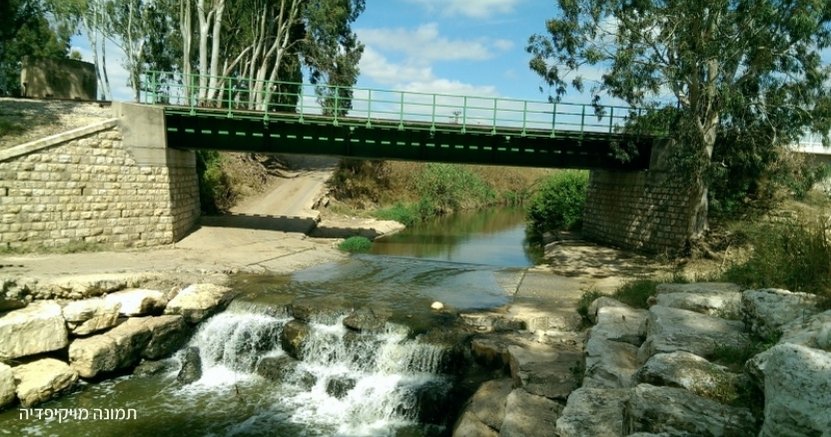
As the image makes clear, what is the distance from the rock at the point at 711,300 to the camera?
8070mm

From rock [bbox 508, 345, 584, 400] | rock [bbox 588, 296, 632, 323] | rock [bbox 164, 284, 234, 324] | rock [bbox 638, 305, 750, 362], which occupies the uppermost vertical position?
rock [bbox 638, 305, 750, 362]

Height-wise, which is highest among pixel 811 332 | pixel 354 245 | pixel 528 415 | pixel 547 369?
pixel 811 332

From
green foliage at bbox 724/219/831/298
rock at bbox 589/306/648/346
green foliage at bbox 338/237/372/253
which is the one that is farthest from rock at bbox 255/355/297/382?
green foliage at bbox 338/237/372/253

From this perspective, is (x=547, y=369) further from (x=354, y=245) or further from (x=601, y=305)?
(x=354, y=245)

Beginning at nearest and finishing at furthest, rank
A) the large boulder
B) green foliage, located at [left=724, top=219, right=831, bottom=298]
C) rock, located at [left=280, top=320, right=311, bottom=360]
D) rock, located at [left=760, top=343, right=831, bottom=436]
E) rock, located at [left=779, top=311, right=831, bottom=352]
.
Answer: rock, located at [left=760, top=343, right=831, bottom=436] < rock, located at [left=779, top=311, right=831, bottom=352] < green foliage, located at [left=724, top=219, right=831, bottom=298] < the large boulder < rock, located at [left=280, top=320, right=311, bottom=360]

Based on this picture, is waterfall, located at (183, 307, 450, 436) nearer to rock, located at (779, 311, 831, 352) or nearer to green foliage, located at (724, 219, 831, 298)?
green foliage, located at (724, 219, 831, 298)

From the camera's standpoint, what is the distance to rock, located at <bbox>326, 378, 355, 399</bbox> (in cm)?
1108

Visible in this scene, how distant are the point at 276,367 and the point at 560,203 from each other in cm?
2325

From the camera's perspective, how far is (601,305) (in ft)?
39.1

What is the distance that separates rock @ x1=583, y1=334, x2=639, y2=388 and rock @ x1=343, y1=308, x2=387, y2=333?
17.0 ft

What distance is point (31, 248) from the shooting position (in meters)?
16.5

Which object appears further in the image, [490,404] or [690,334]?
[490,404]

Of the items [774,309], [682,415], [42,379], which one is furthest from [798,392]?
[42,379]

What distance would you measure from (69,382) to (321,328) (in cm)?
518
